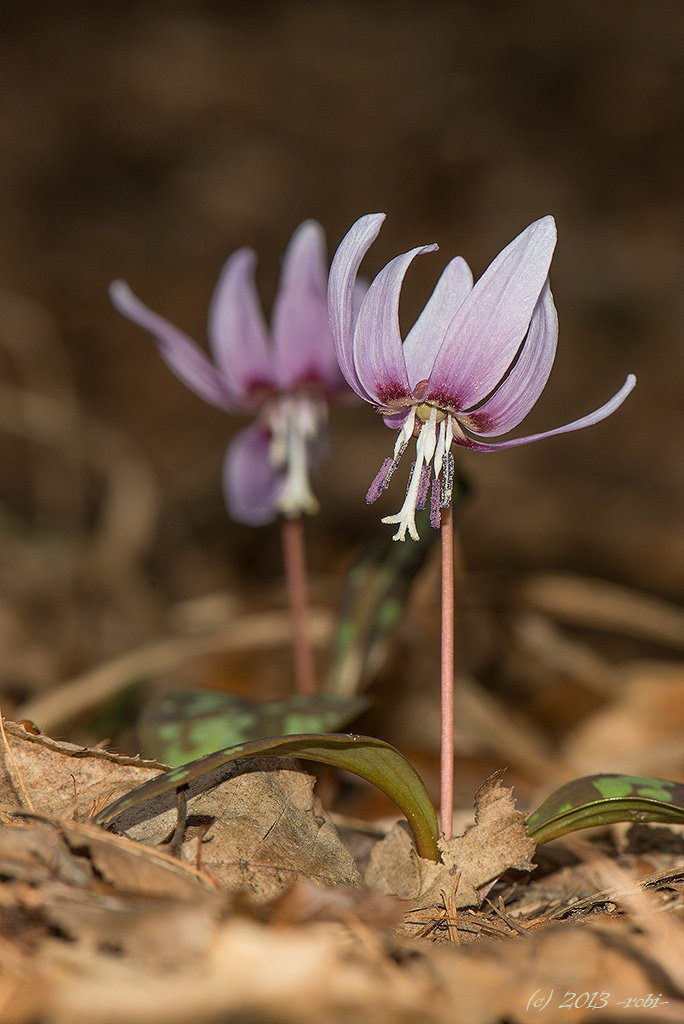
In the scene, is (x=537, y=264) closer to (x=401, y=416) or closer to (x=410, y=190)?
(x=401, y=416)

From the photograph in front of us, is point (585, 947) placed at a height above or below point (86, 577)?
below

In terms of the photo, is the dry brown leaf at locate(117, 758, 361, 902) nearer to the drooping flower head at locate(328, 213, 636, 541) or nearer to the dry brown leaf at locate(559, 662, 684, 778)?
the drooping flower head at locate(328, 213, 636, 541)

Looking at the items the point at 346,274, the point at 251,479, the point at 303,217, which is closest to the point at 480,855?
the point at 346,274

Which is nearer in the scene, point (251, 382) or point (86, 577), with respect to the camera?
point (251, 382)

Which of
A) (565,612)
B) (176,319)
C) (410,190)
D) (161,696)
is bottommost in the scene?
(161,696)

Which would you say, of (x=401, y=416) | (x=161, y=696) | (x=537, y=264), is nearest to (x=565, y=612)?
(x=161, y=696)

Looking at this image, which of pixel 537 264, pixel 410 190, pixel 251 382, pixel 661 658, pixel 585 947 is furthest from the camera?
pixel 410 190

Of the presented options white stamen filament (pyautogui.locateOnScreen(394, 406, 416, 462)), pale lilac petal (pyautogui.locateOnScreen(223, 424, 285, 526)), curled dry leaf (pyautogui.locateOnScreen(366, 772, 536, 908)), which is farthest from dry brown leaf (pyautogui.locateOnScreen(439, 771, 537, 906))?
pale lilac petal (pyautogui.locateOnScreen(223, 424, 285, 526))

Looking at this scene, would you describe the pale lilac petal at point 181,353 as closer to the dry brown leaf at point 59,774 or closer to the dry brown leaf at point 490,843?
the dry brown leaf at point 59,774

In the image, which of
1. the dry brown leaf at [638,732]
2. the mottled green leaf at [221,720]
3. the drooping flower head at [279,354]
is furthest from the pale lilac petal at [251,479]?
the dry brown leaf at [638,732]
